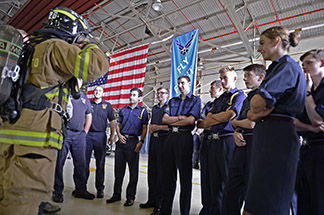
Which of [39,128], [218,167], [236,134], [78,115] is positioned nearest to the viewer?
[39,128]

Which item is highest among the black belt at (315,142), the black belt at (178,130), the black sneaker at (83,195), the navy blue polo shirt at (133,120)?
the navy blue polo shirt at (133,120)

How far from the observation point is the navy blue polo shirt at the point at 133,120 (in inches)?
155

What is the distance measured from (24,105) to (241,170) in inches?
81.2

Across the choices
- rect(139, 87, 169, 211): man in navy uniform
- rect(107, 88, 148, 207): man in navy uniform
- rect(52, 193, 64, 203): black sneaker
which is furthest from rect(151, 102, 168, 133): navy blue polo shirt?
rect(52, 193, 64, 203): black sneaker

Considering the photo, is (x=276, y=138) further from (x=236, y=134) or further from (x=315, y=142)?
(x=236, y=134)

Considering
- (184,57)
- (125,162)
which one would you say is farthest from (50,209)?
(184,57)

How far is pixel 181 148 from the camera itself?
301 cm

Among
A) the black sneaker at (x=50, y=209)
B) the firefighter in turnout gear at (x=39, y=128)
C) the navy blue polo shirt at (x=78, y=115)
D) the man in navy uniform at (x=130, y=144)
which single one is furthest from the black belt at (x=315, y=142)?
the navy blue polo shirt at (x=78, y=115)

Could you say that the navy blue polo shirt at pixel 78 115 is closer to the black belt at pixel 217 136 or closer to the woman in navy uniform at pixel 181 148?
the woman in navy uniform at pixel 181 148

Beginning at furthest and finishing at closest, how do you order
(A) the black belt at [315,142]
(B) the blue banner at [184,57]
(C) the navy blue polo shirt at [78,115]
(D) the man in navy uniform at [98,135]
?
(B) the blue banner at [184,57], (D) the man in navy uniform at [98,135], (C) the navy blue polo shirt at [78,115], (A) the black belt at [315,142]

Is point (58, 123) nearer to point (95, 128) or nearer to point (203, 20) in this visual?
point (95, 128)

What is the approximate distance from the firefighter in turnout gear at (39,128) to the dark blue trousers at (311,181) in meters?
1.81

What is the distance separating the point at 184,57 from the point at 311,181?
4.34m

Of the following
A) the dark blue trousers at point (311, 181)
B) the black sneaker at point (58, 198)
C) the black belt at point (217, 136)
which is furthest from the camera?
the black sneaker at point (58, 198)
